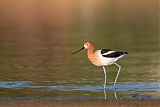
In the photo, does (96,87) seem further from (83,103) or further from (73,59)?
(73,59)

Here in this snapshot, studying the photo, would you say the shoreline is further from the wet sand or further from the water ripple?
the water ripple

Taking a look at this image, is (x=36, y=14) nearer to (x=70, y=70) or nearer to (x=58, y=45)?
(x=58, y=45)

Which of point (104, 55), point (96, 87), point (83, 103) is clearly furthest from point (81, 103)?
point (104, 55)

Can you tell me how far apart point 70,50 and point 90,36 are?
6909 millimetres

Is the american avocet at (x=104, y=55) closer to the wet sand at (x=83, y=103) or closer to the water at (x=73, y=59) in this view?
the water at (x=73, y=59)

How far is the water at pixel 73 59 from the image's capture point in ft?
52.6

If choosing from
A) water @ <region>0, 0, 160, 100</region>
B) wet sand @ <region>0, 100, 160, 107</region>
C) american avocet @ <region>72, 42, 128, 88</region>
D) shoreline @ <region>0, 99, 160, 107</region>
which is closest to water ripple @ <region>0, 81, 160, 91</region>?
water @ <region>0, 0, 160, 100</region>

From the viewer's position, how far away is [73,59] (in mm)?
24062

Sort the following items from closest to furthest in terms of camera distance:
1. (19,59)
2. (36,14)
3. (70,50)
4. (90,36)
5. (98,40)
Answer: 1. (19,59)
2. (70,50)
3. (98,40)
4. (90,36)
5. (36,14)

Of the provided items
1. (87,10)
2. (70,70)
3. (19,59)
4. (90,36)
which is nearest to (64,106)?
(70,70)

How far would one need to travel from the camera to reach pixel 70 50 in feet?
88.9

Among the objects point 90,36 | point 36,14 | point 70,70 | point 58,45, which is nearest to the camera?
point 70,70

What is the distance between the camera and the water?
1603 cm

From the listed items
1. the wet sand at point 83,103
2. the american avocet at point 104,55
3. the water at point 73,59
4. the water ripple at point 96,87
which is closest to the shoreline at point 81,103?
the wet sand at point 83,103
